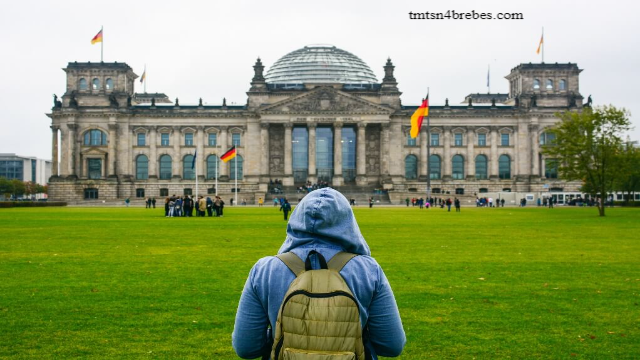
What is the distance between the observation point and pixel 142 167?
124375 mm

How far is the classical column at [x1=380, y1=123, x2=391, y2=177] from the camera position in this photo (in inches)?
4779

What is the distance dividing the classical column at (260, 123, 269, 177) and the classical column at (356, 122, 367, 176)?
1556 cm

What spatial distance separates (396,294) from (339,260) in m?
9.83

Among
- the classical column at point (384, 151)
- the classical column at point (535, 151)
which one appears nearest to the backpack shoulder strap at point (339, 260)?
the classical column at point (384, 151)

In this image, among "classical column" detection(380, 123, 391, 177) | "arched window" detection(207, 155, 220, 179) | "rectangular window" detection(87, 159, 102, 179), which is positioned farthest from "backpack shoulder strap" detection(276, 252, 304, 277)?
"rectangular window" detection(87, 159, 102, 179)

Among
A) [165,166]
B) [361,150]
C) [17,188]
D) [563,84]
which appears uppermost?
[563,84]

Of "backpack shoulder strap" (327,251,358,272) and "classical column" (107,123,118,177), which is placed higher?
"classical column" (107,123,118,177)

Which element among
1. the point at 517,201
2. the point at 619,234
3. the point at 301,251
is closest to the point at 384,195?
the point at 517,201

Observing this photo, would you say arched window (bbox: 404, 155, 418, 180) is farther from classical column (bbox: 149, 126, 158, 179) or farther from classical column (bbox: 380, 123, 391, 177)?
classical column (bbox: 149, 126, 158, 179)

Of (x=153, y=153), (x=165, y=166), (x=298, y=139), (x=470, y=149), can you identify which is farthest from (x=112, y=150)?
(x=470, y=149)

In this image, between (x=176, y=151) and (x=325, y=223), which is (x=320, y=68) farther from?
(x=325, y=223)

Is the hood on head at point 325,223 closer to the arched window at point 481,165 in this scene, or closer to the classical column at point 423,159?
the classical column at point 423,159

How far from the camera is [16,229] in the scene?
124 ft

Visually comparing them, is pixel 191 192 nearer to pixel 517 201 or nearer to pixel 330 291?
pixel 517 201
